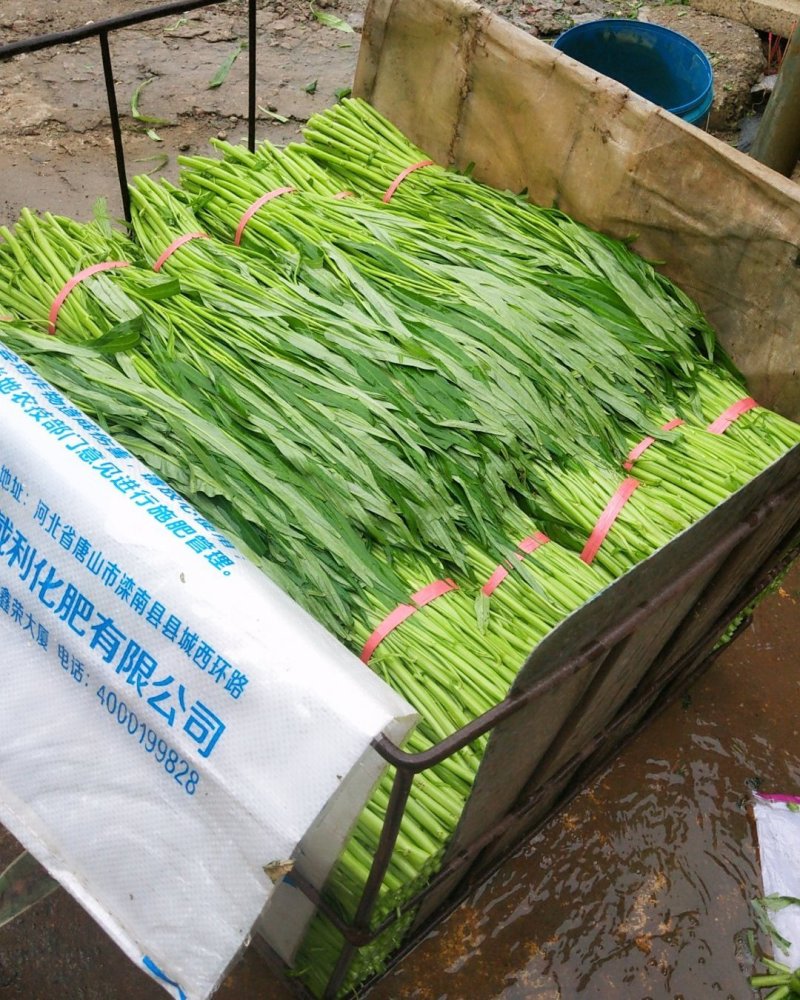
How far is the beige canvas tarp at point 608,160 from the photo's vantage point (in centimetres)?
283

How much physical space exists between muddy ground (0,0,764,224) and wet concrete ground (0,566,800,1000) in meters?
3.73

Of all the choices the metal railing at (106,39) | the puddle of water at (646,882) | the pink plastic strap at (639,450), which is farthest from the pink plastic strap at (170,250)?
the puddle of water at (646,882)

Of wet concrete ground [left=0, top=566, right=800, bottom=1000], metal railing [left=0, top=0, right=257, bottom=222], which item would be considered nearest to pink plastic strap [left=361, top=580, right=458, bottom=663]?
wet concrete ground [left=0, top=566, right=800, bottom=1000]

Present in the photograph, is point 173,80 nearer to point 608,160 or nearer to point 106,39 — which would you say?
point 106,39

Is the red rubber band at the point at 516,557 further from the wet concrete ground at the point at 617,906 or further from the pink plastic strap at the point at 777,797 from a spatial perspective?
the pink plastic strap at the point at 777,797

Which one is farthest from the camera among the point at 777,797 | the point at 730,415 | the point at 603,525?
the point at 777,797

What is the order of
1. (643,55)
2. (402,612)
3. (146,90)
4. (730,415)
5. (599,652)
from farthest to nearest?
(146,90), (643,55), (730,415), (402,612), (599,652)

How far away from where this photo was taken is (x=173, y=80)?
19.1ft

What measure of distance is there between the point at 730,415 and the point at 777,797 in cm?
130

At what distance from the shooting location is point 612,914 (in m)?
2.68

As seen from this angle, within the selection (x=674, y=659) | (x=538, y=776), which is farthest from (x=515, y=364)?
(x=538, y=776)

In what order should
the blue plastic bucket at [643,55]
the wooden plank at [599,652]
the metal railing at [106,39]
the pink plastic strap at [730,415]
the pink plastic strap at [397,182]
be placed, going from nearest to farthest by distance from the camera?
1. the wooden plank at [599,652]
2. the metal railing at [106,39]
3. the pink plastic strap at [730,415]
4. the pink plastic strap at [397,182]
5. the blue plastic bucket at [643,55]

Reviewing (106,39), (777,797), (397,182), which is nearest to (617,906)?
(777,797)

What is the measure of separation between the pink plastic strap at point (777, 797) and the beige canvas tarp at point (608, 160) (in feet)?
4.22
